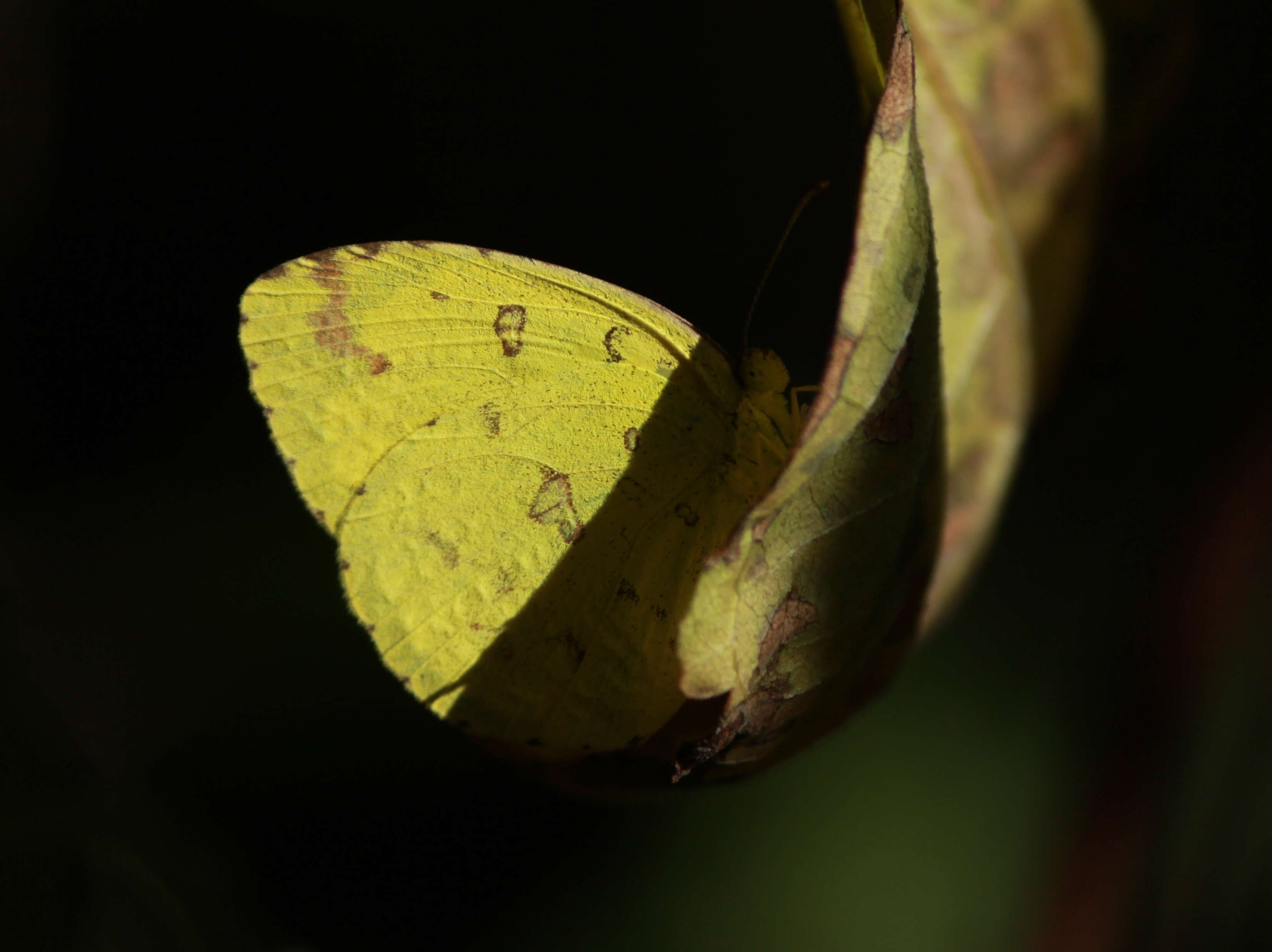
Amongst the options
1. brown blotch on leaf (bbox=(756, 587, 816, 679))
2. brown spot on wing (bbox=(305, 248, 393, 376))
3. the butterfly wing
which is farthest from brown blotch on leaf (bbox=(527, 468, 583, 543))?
brown blotch on leaf (bbox=(756, 587, 816, 679))

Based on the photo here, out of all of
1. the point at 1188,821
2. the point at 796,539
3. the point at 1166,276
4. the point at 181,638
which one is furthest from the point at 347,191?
the point at 1188,821

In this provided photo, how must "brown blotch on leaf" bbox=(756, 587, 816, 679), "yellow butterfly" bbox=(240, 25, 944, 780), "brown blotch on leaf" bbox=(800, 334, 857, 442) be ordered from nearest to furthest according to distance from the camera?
"brown blotch on leaf" bbox=(800, 334, 857, 442) < "brown blotch on leaf" bbox=(756, 587, 816, 679) < "yellow butterfly" bbox=(240, 25, 944, 780)

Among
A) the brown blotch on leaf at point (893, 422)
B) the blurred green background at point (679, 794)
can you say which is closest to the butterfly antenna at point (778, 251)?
the blurred green background at point (679, 794)

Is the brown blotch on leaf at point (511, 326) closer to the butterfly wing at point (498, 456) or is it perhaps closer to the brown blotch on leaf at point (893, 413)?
the butterfly wing at point (498, 456)

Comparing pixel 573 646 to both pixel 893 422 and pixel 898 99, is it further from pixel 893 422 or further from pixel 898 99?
pixel 898 99

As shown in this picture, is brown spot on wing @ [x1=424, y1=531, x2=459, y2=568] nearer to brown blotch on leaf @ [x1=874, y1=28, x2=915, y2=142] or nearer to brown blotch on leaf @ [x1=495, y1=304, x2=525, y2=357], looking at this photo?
brown blotch on leaf @ [x1=495, y1=304, x2=525, y2=357]

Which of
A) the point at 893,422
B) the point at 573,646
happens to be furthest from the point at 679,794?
the point at 893,422
